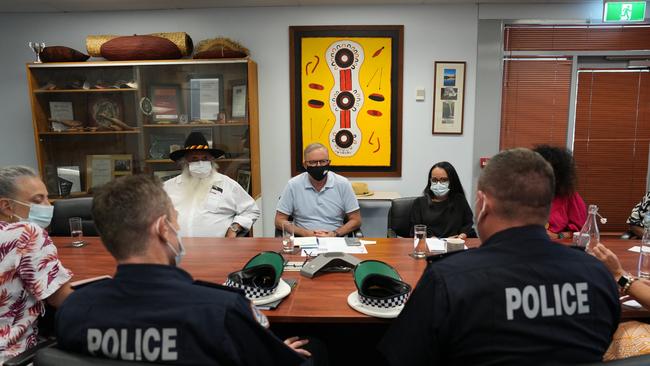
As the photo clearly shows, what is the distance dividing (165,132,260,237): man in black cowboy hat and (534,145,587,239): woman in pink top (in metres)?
2.04

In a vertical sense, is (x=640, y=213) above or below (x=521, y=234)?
below

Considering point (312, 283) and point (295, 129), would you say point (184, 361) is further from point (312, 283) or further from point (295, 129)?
point (295, 129)

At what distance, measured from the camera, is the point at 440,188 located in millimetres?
2775

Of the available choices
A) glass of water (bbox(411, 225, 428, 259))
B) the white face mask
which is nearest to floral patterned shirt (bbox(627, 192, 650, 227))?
glass of water (bbox(411, 225, 428, 259))

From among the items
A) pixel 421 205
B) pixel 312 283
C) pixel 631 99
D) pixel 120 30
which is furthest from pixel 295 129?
pixel 631 99

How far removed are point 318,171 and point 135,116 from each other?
7.30 ft

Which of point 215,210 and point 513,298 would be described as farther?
point 215,210

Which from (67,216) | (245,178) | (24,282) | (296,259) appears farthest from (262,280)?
(245,178)

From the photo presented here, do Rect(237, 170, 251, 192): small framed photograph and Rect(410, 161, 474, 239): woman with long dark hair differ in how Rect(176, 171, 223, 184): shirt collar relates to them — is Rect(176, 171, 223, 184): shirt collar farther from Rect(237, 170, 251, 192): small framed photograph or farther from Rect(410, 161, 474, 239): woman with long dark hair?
Rect(410, 161, 474, 239): woman with long dark hair

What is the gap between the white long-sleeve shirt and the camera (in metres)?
2.94

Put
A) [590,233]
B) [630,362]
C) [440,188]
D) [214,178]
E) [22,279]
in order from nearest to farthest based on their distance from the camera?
[630,362]
[22,279]
[590,233]
[440,188]
[214,178]

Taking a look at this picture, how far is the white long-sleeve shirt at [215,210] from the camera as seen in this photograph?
9.64 feet

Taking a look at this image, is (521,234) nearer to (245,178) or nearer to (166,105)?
(245,178)

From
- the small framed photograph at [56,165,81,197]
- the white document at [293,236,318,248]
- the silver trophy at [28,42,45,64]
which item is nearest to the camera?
the white document at [293,236,318,248]
